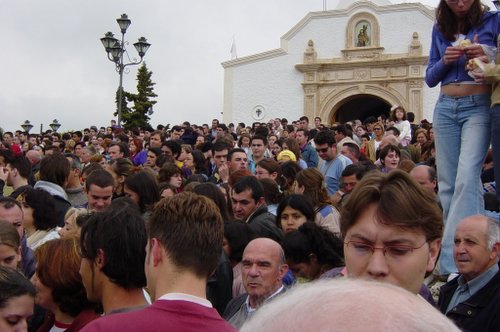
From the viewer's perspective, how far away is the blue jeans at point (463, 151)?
493cm

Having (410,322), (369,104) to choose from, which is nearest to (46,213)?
(410,322)

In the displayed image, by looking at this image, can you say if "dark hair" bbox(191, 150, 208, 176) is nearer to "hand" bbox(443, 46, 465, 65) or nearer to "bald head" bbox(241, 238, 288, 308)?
"bald head" bbox(241, 238, 288, 308)

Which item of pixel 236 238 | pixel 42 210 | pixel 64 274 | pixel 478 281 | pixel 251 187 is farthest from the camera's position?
pixel 251 187

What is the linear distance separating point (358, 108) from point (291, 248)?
1366 inches

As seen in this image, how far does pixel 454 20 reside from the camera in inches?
200

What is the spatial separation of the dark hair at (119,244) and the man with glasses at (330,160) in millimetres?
6034

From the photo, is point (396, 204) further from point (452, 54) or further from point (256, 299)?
point (452, 54)

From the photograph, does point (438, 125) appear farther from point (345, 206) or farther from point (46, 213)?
point (46, 213)

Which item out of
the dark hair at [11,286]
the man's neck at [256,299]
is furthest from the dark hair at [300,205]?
the dark hair at [11,286]

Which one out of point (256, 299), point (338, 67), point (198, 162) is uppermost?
point (338, 67)

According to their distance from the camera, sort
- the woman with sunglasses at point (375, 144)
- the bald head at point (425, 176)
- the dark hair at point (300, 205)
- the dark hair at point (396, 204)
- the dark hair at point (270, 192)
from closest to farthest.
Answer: the dark hair at point (396, 204), the dark hair at point (300, 205), the bald head at point (425, 176), the dark hair at point (270, 192), the woman with sunglasses at point (375, 144)

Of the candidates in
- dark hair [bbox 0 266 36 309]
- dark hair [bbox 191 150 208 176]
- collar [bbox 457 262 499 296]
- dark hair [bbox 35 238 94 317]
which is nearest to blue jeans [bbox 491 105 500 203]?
collar [bbox 457 262 499 296]

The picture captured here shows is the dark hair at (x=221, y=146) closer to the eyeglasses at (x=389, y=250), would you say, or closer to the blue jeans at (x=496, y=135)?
the blue jeans at (x=496, y=135)

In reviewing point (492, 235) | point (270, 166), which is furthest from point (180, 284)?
point (270, 166)
